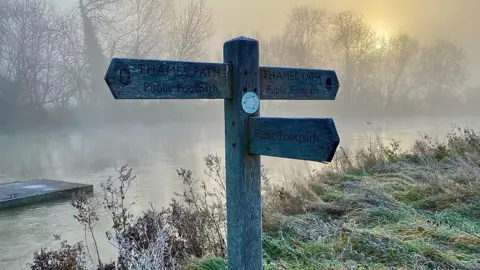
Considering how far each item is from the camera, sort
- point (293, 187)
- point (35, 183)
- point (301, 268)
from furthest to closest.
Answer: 1. point (35, 183)
2. point (293, 187)
3. point (301, 268)

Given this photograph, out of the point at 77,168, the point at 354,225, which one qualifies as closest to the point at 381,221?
the point at 354,225

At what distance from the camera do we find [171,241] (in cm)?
346

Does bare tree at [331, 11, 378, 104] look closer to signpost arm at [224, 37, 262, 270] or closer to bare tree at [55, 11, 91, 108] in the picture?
bare tree at [55, 11, 91, 108]

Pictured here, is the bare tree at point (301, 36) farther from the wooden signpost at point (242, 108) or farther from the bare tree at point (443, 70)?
the wooden signpost at point (242, 108)

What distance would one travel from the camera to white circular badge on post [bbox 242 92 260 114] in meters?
1.87

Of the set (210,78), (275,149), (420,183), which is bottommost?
(420,183)

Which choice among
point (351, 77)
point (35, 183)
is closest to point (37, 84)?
point (35, 183)

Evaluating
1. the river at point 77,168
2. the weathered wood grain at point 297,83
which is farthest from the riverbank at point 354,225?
the river at point 77,168

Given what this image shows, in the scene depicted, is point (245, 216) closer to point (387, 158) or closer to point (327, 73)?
point (327, 73)

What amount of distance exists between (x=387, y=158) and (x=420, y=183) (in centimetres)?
207

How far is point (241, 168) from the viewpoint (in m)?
1.88

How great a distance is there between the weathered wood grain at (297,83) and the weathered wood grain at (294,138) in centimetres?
23

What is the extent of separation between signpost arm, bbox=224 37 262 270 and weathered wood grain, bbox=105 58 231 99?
0.22 feet

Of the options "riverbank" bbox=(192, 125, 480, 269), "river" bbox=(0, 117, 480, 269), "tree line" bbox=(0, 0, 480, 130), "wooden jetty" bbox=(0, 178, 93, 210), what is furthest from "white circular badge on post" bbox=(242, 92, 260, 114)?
"tree line" bbox=(0, 0, 480, 130)
